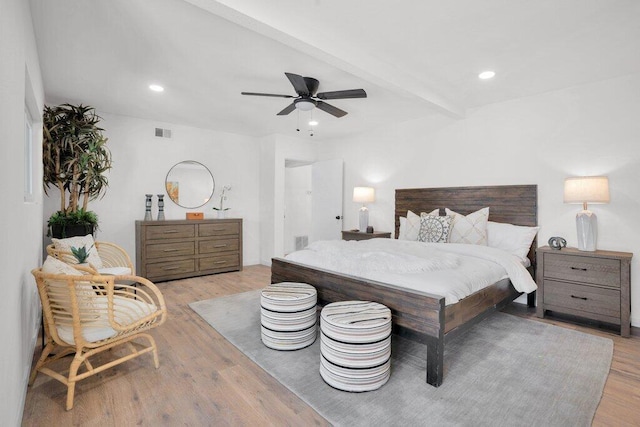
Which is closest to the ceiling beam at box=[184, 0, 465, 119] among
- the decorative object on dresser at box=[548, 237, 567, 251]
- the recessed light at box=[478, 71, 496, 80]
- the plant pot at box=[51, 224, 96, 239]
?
the recessed light at box=[478, 71, 496, 80]

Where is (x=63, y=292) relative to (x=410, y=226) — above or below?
below

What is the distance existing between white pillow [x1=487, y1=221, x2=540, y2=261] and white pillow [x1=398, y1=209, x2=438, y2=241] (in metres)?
0.77

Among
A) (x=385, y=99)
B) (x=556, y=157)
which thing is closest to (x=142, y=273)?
(x=385, y=99)

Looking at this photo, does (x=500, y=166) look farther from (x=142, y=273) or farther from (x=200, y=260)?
(x=142, y=273)

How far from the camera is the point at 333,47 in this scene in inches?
98.1

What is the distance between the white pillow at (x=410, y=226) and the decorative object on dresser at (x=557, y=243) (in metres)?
1.34

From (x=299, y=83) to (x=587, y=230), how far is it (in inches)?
127

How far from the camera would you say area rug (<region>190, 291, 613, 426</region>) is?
176 centimetres

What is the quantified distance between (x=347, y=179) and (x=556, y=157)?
10.6 feet

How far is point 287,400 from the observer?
1.91 meters

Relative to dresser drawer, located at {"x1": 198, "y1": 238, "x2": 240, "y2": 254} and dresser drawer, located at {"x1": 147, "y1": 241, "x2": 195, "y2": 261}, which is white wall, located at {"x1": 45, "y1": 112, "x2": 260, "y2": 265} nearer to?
dresser drawer, located at {"x1": 147, "y1": 241, "x2": 195, "y2": 261}

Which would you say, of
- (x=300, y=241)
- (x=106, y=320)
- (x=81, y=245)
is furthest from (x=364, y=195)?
(x=106, y=320)

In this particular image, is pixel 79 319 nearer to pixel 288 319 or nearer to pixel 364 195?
pixel 288 319

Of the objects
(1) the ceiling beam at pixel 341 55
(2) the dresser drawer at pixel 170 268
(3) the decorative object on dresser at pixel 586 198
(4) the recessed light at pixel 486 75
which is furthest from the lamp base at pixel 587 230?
(2) the dresser drawer at pixel 170 268
